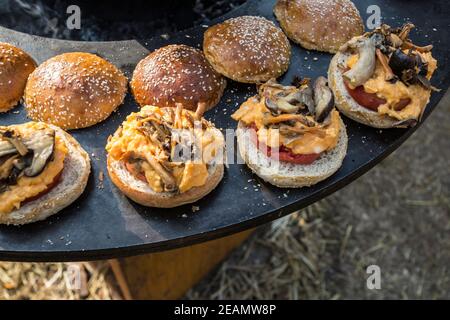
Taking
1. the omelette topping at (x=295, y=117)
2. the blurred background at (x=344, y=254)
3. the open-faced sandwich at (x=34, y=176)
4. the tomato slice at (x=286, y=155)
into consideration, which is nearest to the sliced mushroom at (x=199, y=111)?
the omelette topping at (x=295, y=117)

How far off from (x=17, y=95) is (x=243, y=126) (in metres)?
1.21

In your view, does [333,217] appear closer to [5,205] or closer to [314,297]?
[314,297]

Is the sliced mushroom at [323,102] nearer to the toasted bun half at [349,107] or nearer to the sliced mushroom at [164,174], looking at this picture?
the toasted bun half at [349,107]

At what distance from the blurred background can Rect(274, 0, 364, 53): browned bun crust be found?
6.70ft

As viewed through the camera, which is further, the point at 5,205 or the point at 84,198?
the point at 84,198

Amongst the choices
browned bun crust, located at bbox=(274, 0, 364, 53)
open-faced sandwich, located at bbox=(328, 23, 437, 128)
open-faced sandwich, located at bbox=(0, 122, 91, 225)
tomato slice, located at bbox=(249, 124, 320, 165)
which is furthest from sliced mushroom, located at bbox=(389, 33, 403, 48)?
open-faced sandwich, located at bbox=(0, 122, 91, 225)

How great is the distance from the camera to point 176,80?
298 cm

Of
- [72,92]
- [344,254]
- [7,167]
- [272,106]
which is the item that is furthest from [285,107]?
[344,254]

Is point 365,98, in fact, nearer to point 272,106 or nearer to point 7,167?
point 272,106

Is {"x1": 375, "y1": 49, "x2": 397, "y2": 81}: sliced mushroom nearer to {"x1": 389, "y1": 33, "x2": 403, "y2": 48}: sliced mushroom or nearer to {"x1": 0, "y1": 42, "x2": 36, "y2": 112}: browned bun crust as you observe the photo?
{"x1": 389, "y1": 33, "x2": 403, "y2": 48}: sliced mushroom

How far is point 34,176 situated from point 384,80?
1711mm

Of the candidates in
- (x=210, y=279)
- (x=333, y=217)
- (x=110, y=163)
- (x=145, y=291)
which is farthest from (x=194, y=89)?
(x=333, y=217)

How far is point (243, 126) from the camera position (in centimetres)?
287

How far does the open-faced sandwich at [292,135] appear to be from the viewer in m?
2.67
